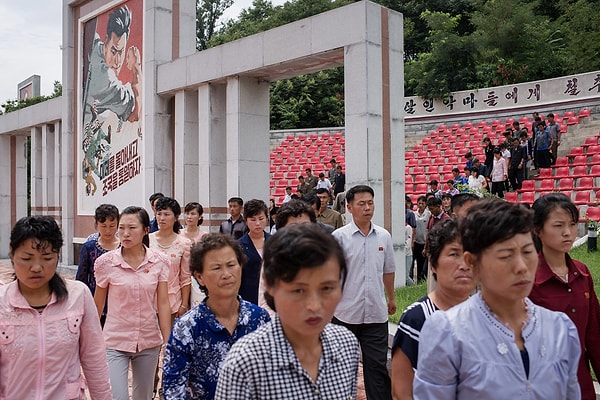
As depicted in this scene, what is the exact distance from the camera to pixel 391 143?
888 centimetres

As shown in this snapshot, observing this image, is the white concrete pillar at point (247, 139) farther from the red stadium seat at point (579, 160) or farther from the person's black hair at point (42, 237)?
the red stadium seat at point (579, 160)

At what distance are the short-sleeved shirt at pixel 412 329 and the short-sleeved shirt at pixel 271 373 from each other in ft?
2.73

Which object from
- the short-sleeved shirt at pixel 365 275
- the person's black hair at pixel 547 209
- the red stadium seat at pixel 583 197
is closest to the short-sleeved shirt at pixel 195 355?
the person's black hair at pixel 547 209

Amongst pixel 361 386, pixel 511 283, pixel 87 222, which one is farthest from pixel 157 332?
pixel 87 222

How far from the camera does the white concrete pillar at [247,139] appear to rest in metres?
10.5

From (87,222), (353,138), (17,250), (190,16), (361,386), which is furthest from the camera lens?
(87,222)

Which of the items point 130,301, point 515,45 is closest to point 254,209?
point 130,301

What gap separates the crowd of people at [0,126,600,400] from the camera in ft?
5.98

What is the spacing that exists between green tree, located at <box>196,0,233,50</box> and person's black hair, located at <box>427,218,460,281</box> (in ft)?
143

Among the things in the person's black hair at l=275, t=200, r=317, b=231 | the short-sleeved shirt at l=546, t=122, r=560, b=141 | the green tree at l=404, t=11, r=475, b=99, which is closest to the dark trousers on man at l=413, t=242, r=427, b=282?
the person's black hair at l=275, t=200, r=317, b=231

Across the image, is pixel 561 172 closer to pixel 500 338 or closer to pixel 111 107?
pixel 111 107

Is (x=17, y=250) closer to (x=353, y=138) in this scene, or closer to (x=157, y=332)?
(x=157, y=332)

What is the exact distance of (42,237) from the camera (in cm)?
277

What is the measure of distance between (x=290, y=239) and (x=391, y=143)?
23.8ft
